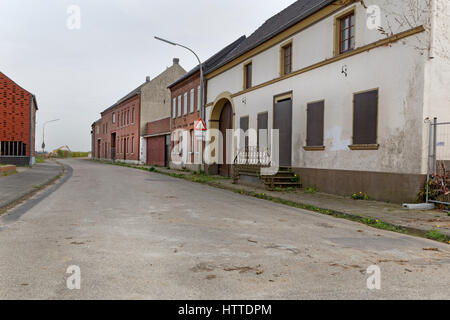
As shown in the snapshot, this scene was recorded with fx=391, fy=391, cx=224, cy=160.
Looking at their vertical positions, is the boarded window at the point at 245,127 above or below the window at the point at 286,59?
below

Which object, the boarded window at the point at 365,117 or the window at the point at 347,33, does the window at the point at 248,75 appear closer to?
the window at the point at 347,33

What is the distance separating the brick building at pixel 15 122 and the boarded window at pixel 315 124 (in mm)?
20600

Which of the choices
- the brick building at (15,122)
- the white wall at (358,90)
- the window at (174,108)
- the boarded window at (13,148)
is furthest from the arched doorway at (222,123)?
the boarded window at (13,148)

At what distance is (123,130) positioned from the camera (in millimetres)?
49188

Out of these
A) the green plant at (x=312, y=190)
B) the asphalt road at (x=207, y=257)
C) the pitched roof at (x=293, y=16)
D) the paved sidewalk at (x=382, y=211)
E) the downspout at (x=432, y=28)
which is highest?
the pitched roof at (x=293, y=16)

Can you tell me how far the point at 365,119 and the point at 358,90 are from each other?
1001mm

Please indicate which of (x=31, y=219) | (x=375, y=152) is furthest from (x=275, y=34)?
(x=31, y=219)

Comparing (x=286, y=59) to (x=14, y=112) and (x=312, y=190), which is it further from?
(x=14, y=112)

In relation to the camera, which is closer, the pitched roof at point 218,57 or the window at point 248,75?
the window at point 248,75

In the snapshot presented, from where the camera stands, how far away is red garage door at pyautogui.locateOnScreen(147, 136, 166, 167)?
35375 millimetres

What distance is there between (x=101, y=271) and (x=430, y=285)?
136 inches

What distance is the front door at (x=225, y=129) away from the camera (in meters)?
22.2

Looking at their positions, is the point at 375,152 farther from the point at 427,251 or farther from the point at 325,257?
the point at 325,257

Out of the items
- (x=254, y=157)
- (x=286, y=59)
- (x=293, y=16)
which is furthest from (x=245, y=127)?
(x=293, y=16)
